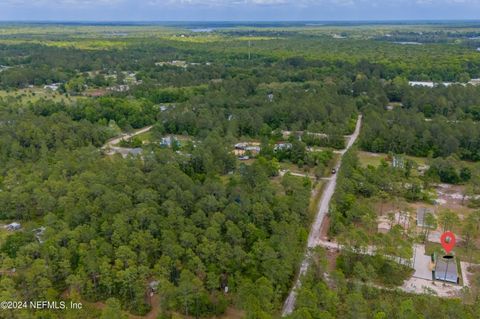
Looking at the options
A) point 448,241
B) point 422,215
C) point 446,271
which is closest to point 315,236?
point 446,271

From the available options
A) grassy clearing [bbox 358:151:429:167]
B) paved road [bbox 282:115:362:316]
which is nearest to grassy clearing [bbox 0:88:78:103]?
grassy clearing [bbox 358:151:429:167]

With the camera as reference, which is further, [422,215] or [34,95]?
[34,95]

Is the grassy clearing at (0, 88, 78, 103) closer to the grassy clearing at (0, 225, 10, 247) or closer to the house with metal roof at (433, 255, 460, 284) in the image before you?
the grassy clearing at (0, 225, 10, 247)

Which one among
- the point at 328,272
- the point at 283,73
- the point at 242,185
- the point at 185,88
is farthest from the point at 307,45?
the point at 328,272

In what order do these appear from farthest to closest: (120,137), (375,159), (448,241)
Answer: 1. (120,137)
2. (375,159)
3. (448,241)

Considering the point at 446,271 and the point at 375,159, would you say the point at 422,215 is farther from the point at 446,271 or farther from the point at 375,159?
the point at 375,159

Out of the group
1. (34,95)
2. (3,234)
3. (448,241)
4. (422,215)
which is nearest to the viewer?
(448,241)

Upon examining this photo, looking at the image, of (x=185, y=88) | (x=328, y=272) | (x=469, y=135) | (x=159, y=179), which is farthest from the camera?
(x=185, y=88)

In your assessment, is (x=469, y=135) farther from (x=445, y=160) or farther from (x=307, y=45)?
(x=307, y=45)
